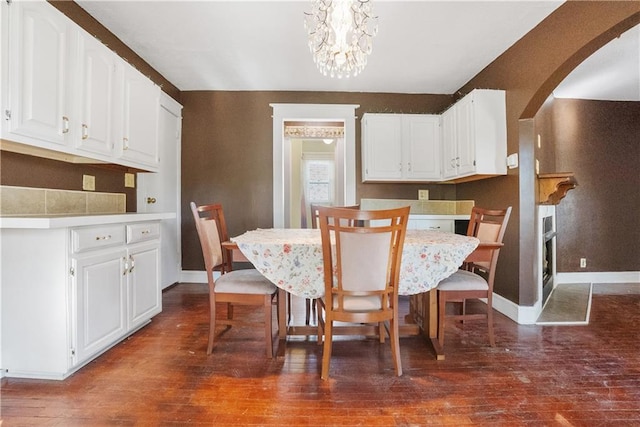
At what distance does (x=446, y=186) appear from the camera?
409 cm

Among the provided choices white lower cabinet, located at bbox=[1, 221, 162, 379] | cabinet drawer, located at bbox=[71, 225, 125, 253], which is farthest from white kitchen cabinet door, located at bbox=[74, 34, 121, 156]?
white lower cabinet, located at bbox=[1, 221, 162, 379]

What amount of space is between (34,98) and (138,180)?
1.58 meters

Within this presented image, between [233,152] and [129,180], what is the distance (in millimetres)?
1312

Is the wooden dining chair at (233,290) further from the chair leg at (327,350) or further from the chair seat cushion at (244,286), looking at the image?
the chair leg at (327,350)

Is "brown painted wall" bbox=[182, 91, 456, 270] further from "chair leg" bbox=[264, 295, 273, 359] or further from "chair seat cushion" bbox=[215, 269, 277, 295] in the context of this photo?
"chair leg" bbox=[264, 295, 273, 359]

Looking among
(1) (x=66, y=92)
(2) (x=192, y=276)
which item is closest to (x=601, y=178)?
(2) (x=192, y=276)

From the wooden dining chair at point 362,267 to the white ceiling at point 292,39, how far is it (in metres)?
1.74

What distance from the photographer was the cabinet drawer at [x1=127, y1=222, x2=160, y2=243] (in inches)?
87.2

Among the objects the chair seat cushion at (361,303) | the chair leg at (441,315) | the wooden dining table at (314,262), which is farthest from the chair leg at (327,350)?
the chair leg at (441,315)

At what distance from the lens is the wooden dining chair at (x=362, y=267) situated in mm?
1596

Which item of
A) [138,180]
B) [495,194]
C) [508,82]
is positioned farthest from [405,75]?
[138,180]

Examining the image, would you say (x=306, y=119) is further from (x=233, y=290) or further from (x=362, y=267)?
(x=362, y=267)

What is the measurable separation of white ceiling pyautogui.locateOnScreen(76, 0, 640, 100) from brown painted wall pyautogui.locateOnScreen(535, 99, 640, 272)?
41 cm

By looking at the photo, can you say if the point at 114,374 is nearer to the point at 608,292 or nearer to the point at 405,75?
the point at 405,75
